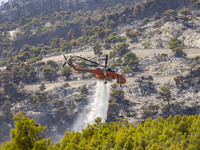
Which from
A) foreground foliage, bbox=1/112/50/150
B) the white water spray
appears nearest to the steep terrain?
the white water spray

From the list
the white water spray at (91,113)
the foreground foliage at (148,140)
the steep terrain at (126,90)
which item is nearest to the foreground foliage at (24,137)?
the foreground foliage at (148,140)

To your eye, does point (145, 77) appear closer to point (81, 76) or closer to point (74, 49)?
point (81, 76)

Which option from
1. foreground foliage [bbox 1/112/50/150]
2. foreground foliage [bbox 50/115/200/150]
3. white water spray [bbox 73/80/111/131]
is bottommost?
white water spray [bbox 73/80/111/131]

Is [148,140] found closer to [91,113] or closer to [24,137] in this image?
[24,137]

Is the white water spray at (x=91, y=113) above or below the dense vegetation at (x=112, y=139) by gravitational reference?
below

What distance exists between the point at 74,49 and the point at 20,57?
37455mm

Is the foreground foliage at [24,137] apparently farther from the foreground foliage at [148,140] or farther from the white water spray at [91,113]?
the white water spray at [91,113]

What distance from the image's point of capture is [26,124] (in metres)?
28.6

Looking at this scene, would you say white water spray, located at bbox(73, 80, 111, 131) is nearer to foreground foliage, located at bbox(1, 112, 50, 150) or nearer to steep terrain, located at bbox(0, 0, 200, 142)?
steep terrain, located at bbox(0, 0, 200, 142)

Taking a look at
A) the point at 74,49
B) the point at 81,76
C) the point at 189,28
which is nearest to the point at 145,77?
the point at 81,76

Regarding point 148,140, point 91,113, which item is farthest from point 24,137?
point 91,113

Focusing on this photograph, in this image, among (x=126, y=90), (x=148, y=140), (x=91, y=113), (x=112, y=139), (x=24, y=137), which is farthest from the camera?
(x=126, y=90)

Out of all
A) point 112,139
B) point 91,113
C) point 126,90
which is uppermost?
point 112,139

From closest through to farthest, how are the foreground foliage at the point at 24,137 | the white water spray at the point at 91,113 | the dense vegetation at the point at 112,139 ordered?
the foreground foliage at the point at 24,137 → the dense vegetation at the point at 112,139 → the white water spray at the point at 91,113
